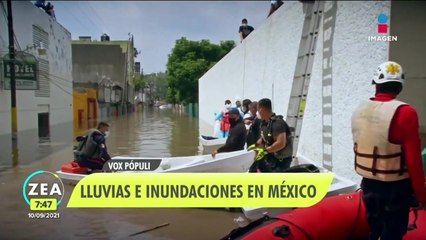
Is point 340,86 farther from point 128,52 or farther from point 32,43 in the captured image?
point 32,43

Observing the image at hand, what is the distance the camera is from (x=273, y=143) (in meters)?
3.23

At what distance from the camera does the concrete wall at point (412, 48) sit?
2.75 m

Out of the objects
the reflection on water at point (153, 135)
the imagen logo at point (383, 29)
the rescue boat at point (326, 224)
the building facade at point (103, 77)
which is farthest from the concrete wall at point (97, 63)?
the imagen logo at point (383, 29)

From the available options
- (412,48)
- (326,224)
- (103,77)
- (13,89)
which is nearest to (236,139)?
(103,77)

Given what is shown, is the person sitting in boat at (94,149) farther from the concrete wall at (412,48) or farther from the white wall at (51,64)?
the concrete wall at (412,48)

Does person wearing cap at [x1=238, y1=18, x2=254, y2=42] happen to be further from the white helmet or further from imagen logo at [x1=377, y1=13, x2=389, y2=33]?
the white helmet

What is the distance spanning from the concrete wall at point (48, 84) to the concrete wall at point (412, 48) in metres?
2.36

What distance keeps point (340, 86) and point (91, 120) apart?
2.53 meters

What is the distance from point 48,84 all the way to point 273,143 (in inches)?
119

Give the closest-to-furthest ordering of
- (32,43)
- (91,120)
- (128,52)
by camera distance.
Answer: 1. (128,52)
2. (91,120)
3. (32,43)

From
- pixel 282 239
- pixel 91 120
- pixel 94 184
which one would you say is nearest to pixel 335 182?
pixel 282 239

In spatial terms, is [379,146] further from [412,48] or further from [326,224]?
[412,48]

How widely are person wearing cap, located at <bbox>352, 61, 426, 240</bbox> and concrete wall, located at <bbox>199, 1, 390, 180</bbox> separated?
118 centimetres

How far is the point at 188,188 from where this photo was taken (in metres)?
2.42
